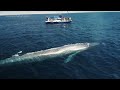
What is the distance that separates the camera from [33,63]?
30328mm

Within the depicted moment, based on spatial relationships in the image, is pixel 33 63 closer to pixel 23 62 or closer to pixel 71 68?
pixel 23 62
